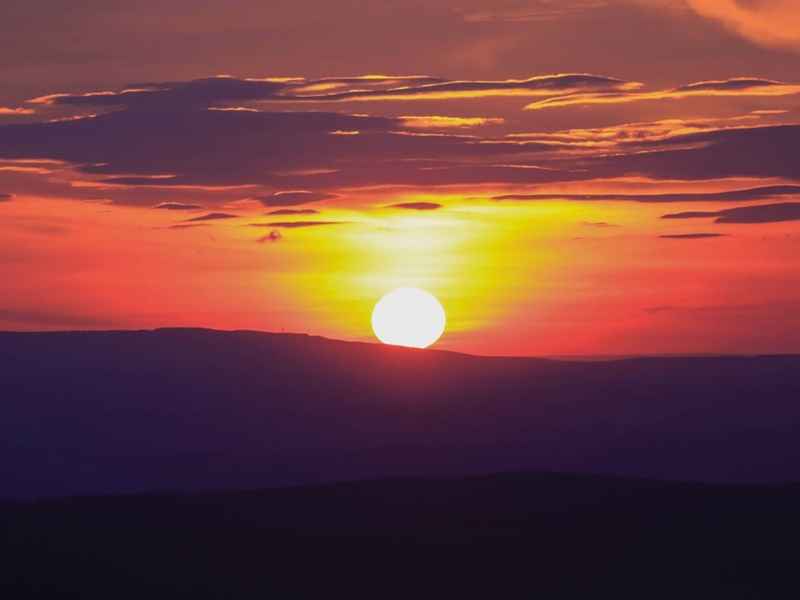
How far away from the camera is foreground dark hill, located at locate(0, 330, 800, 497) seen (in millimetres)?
65750

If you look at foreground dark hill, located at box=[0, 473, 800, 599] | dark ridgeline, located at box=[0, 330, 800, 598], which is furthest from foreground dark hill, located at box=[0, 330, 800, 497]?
foreground dark hill, located at box=[0, 473, 800, 599]

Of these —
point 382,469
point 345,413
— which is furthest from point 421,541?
point 345,413

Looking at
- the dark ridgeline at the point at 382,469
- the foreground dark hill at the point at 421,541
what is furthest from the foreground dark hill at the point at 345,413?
the foreground dark hill at the point at 421,541

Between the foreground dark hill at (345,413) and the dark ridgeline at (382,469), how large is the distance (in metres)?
0.16

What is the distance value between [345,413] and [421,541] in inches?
1776

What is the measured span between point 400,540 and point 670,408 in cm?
4614

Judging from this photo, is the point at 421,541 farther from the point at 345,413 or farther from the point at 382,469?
the point at 345,413

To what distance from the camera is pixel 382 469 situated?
6375 centimetres

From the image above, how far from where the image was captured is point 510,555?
3091 centimetres

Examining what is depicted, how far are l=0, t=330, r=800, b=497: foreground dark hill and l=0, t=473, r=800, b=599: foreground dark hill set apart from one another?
79.7ft

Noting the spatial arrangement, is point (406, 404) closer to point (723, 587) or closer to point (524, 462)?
point (524, 462)

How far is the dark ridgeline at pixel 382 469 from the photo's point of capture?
29.3 metres

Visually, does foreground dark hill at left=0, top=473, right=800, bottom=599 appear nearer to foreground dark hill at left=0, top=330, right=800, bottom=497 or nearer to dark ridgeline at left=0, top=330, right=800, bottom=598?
dark ridgeline at left=0, top=330, right=800, bottom=598

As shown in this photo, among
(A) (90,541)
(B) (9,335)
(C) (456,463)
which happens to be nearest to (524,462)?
(C) (456,463)
